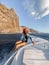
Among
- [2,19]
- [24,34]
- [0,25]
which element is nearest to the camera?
[24,34]

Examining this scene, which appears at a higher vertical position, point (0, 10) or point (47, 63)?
point (0, 10)

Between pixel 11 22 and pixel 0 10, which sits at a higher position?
pixel 0 10

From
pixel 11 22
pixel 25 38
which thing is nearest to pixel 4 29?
pixel 11 22

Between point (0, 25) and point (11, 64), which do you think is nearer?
point (11, 64)

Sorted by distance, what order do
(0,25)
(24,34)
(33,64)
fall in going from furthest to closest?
(0,25)
(24,34)
(33,64)

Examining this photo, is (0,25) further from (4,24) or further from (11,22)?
(11,22)

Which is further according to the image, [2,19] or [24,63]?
[2,19]

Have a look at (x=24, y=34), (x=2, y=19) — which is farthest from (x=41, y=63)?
(x=2, y=19)

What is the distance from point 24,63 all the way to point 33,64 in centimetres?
28

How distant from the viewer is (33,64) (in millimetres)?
4441

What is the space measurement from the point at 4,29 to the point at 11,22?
1432 cm

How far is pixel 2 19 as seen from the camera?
140 metres

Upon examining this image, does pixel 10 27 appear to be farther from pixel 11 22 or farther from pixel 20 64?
pixel 20 64

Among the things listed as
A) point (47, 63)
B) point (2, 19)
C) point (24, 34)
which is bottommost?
point (47, 63)
